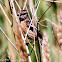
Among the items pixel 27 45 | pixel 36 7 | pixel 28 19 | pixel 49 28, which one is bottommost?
pixel 27 45

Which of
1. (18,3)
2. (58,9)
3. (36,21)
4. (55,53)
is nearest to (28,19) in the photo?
(36,21)

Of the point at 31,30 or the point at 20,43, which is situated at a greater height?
the point at 31,30

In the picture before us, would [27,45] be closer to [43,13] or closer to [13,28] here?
[13,28]

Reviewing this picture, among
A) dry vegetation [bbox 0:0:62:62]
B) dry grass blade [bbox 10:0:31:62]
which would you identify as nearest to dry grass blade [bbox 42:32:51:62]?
dry vegetation [bbox 0:0:62:62]

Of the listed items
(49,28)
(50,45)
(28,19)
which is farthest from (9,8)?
(50,45)

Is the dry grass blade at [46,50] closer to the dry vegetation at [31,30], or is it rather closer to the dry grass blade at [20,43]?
the dry vegetation at [31,30]

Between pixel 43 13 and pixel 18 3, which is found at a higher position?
pixel 18 3

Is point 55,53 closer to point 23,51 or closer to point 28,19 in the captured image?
point 23,51

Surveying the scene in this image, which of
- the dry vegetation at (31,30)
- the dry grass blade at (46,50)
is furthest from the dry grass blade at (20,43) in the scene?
the dry grass blade at (46,50)

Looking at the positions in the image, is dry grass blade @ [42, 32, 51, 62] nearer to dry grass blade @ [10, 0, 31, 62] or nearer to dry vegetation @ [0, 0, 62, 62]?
dry vegetation @ [0, 0, 62, 62]

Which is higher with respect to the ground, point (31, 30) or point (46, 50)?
point (31, 30)
